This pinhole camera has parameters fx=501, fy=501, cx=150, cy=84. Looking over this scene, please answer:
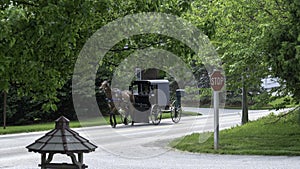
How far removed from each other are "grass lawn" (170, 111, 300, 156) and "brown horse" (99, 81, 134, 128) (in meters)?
4.80

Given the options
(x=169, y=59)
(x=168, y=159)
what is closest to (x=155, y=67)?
(x=169, y=59)

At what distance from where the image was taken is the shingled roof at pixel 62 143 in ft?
17.1

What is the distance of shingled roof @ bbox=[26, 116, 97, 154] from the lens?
5203 millimetres

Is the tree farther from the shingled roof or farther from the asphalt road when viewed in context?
the asphalt road

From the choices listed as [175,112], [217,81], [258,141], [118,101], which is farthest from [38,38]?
[175,112]

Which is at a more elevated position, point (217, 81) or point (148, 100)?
point (217, 81)

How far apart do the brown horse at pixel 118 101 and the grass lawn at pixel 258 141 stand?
480 cm

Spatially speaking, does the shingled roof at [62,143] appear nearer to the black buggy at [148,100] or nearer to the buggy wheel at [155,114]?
the black buggy at [148,100]

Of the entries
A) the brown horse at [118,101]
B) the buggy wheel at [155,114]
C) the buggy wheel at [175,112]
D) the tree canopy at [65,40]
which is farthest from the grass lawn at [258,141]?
the buggy wheel at [175,112]

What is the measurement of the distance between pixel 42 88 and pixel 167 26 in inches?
80.1

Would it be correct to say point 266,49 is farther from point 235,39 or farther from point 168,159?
point 168,159

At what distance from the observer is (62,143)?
5238mm

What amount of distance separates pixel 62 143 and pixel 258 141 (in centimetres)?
1174

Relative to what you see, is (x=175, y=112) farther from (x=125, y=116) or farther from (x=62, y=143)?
(x=62, y=143)
